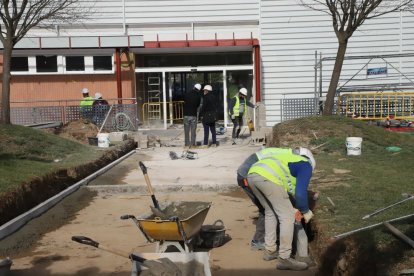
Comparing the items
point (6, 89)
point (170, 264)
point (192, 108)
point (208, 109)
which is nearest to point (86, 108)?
point (6, 89)

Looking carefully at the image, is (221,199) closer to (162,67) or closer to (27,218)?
(27,218)

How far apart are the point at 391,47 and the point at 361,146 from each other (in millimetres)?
11053

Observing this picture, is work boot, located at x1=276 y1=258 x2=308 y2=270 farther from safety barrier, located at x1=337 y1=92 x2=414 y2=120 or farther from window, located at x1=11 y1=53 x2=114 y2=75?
window, located at x1=11 y1=53 x2=114 y2=75

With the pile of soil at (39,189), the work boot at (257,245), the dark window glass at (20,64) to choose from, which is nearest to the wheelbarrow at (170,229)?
the work boot at (257,245)

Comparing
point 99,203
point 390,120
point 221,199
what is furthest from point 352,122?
point 99,203

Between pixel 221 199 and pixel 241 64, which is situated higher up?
pixel 241 64

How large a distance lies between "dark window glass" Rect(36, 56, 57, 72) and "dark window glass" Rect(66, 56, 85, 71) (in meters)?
0.56

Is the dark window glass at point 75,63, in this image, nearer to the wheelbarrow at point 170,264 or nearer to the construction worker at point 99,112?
the construction worker at point 99,112

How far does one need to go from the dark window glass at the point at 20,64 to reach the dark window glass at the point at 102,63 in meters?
2.91

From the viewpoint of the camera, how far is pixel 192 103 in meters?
16.2

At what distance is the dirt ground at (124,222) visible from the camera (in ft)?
19.7

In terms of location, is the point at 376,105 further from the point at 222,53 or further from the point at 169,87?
the point at 169,87

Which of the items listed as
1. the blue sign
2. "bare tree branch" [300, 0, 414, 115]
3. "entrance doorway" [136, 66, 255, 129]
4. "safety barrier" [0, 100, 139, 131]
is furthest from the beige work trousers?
the blue sign

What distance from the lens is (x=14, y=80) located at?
72.5ft
